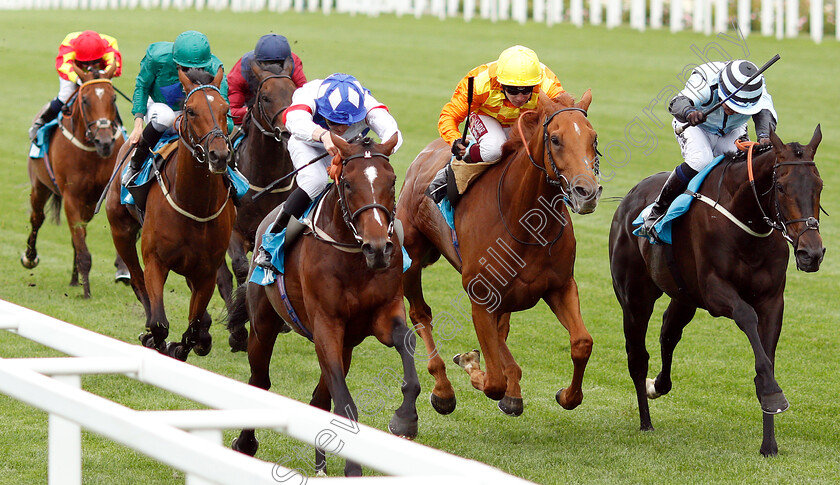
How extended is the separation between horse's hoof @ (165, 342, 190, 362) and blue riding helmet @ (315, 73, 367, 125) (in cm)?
221

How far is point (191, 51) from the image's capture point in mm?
6938

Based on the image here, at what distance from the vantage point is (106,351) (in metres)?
2.57

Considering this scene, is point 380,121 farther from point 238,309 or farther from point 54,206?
point 54,206

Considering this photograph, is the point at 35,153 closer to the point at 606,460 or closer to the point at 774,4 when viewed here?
the point at 606,460

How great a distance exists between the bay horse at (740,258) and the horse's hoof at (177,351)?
9.35 ft

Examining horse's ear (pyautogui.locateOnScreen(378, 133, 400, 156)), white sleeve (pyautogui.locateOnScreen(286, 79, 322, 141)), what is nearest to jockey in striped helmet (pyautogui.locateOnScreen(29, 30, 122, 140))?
white sleeve (pyautogui.locateOnScreen(286, 79, 322, 141))

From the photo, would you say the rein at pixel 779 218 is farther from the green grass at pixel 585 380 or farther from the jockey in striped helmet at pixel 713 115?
the green grass at pixel 585 380

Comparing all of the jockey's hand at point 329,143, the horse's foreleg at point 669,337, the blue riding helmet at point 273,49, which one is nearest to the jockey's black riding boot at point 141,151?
the blue riding helmet at point 273,49

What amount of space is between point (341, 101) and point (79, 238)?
484cm

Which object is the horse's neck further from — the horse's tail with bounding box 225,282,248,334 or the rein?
the rein

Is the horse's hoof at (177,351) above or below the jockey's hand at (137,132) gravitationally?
below

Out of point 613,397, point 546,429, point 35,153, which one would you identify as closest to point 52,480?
point 546,429

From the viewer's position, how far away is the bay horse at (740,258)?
5.36m

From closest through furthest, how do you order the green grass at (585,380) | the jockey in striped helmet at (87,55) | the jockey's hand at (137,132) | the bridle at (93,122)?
the green grass at (585,380), the jockey's hand at (137,132), the bridle at (93,122), the jockey in striped helmet at (87,55)
